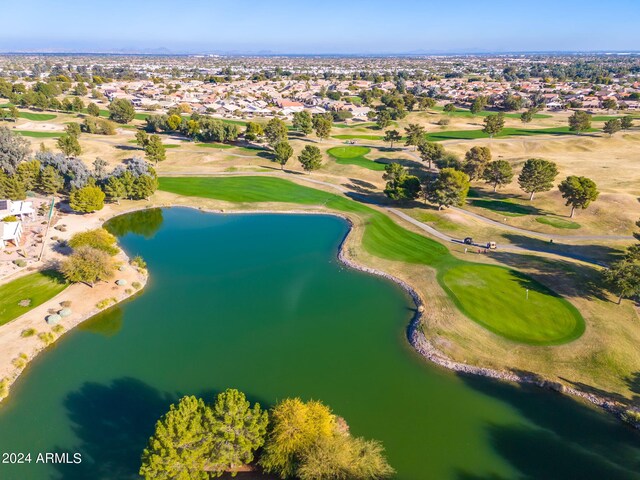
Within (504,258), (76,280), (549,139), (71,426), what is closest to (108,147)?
(76,280)

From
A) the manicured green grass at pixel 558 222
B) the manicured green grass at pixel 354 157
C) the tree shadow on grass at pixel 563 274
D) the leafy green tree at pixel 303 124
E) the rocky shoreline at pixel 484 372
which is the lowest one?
the rocky shoreline at pixel 484 372

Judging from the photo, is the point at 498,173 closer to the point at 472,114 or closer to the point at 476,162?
the point at 476,162

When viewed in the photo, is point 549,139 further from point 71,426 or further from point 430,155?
point 71,426

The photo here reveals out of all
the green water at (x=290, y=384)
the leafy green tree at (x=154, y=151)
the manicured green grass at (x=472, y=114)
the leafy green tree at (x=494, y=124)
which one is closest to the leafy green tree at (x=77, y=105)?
the leafy green tree at (x=154, y=151)

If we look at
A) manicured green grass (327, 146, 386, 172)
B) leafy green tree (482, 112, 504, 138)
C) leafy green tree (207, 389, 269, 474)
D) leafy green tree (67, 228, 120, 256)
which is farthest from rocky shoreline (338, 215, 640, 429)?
leafy green tree (482, 112, 504, 138)

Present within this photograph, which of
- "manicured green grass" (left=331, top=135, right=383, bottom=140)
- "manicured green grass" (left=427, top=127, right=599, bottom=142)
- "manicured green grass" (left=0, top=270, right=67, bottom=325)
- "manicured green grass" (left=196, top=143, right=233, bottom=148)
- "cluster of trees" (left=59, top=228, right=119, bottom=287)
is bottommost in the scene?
"manicured green grass" (left=0, top=270, right=67, bottom=325)

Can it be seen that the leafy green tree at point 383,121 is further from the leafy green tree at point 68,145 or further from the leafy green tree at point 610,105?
the leafy green tree at point 610,105

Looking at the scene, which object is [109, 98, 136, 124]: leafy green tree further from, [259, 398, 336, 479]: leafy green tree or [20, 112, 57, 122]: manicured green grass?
[259, 398, 336, 479]: leafy green tree
